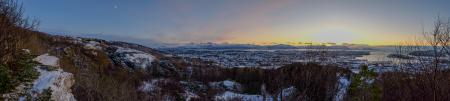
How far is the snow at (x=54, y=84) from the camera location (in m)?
9.48

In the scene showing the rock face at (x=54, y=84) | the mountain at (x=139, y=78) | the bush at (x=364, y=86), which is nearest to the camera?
the rock face at (x=54, y=84)

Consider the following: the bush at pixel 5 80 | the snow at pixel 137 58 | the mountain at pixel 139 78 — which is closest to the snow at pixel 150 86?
the mountain at pixel 139 78

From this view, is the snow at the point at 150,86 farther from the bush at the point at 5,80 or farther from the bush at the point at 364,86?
the bush at the point at 364,86

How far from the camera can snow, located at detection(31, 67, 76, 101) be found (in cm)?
948

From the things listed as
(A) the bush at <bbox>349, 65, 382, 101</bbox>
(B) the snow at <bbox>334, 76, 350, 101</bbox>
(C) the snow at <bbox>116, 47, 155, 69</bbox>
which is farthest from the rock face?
(C) the snow at <bbox>116, 47, 155, 69</bbox>

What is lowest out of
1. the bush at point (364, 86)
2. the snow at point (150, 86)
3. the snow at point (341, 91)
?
the snow at point (150, 86)

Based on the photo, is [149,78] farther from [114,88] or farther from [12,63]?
[12,63]

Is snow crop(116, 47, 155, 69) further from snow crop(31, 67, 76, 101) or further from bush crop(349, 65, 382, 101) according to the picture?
bush crop(349, 65, 382, 101)

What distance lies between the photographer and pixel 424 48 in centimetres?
1072

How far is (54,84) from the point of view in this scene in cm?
1008

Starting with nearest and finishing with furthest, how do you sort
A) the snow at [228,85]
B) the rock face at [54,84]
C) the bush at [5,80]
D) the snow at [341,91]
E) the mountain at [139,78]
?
the bush at [5,80] < the rock face at [54,84] < the mountain at [139,78] < the snow at [341,91] < the snow at [228,85]

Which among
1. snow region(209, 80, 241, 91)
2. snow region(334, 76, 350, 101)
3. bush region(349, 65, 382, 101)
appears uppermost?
bush region(349, 65, 382, 101)

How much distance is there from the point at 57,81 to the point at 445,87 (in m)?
10.1

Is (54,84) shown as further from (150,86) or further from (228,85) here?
(228,85)
